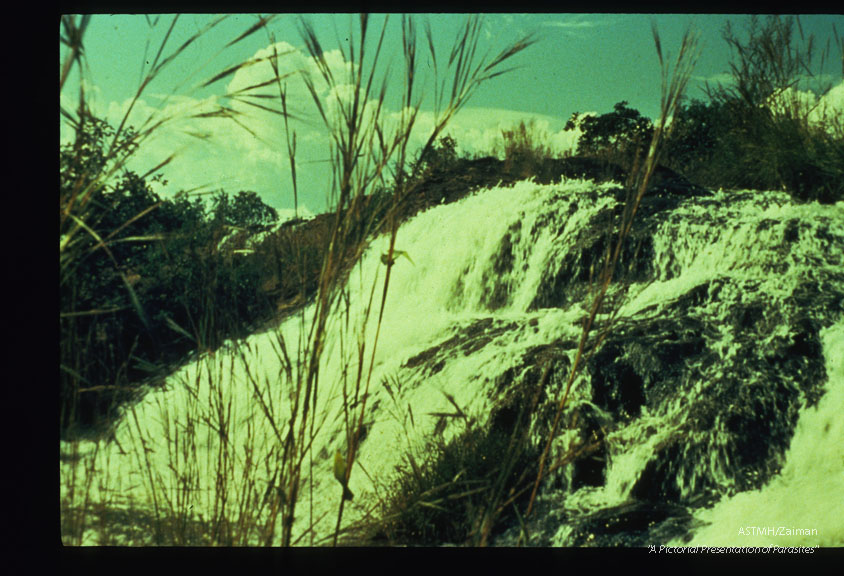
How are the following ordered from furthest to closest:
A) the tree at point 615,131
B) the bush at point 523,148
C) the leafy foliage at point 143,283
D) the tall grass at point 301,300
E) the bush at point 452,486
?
the bush at point 523,148 < the tree at point 615,131 < the bush at point 452,486 < the leafy foliage at point 143,283 < the tall grass at point 301,300

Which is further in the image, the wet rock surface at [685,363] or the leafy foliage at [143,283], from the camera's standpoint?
the wet rock surface at [685,363]

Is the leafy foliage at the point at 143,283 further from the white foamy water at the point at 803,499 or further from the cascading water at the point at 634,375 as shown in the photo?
the white foamy water at the point at 803,499

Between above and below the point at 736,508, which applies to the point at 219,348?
above

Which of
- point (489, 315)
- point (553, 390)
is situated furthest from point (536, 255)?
point (553, 390)

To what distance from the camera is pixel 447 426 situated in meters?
2.62

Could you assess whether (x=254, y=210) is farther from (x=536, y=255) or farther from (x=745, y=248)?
(x=745, y=248)

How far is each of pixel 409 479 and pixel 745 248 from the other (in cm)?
201

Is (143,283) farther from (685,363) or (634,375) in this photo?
(685,363)

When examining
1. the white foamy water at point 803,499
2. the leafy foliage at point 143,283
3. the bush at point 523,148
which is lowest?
the white foamy water at point 803,499

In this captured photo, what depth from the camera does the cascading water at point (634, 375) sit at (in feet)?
7.84

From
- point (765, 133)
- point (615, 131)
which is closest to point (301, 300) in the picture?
point (615, 131)

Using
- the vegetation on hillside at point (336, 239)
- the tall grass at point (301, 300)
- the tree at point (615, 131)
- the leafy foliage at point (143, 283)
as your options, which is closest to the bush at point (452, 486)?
the vegetation on hillside at point (336, 239)

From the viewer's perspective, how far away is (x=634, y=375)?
3.11 m

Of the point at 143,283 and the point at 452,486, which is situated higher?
the point at 143,283
